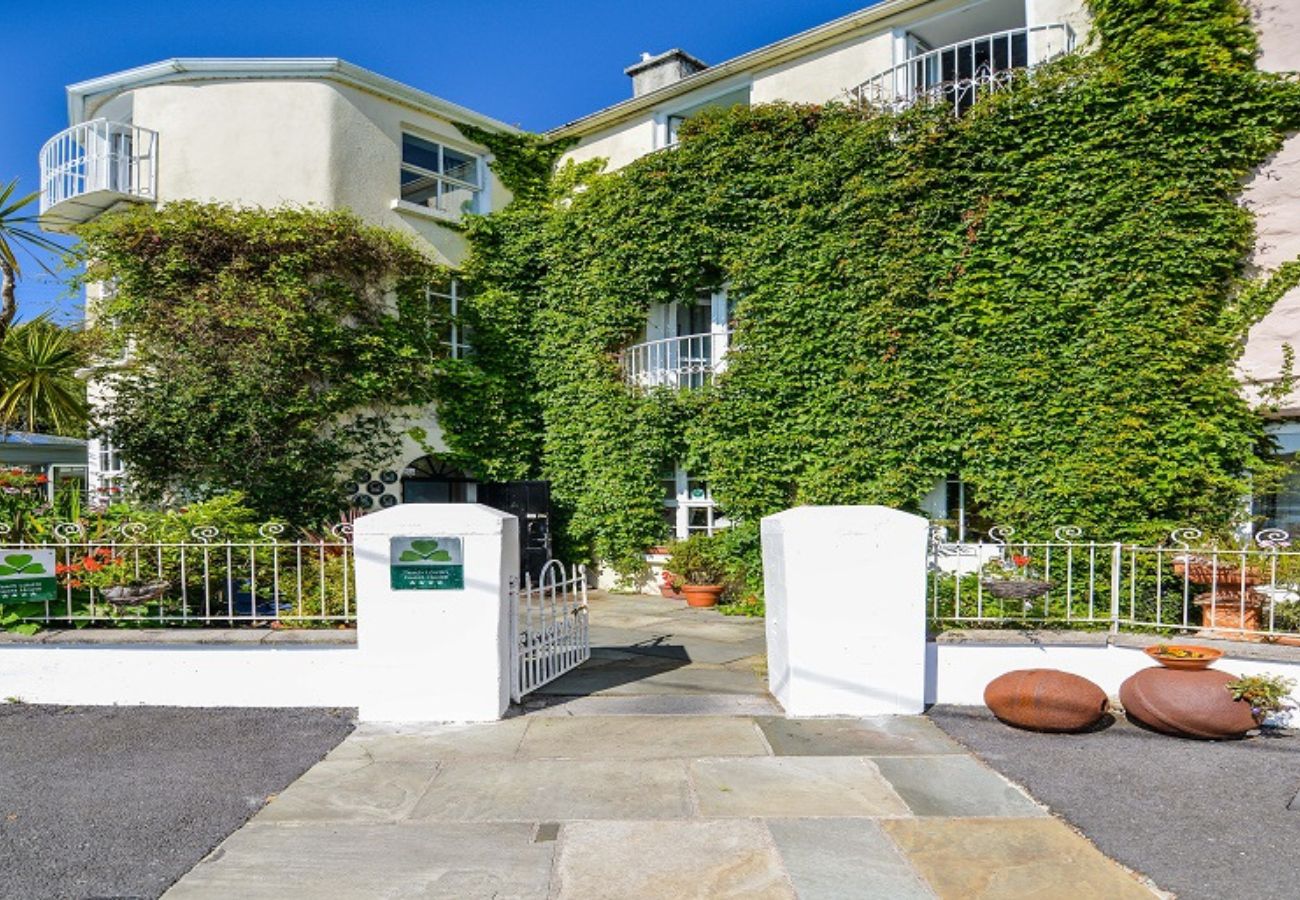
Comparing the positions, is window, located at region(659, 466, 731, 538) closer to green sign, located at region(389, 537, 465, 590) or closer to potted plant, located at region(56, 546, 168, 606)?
green sign, located at region(389, 537, 465, 590)

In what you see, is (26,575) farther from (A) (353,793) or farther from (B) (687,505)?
(B) (687,505)

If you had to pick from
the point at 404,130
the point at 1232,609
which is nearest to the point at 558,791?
the point at 1232,609

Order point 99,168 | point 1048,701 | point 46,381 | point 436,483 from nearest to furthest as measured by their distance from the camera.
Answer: point 1048,701 < point 99,168 < point 46,381 < point 436,483

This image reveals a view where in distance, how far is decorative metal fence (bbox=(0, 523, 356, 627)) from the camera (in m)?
6.84

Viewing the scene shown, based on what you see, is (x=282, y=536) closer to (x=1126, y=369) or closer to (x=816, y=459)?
(x=816, y=459)

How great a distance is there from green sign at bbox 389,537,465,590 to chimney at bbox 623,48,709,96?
12.2 m

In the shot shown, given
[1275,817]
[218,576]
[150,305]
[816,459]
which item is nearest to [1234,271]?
[816,459]

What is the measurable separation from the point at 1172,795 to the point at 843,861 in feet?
7.29

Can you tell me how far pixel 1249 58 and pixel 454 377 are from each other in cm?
1181

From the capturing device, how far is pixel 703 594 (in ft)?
40.2

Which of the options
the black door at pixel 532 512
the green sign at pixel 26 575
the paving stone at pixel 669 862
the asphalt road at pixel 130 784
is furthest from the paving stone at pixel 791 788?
the black door at pixel 532 512

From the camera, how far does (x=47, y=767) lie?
5.34 metres

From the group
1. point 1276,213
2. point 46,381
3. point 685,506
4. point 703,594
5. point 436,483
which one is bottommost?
point 703,594

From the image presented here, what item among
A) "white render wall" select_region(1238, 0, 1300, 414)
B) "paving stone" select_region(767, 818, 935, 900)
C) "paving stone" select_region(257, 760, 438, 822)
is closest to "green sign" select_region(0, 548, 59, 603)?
"paving stone" select_region(257, 760, 438, 822)
